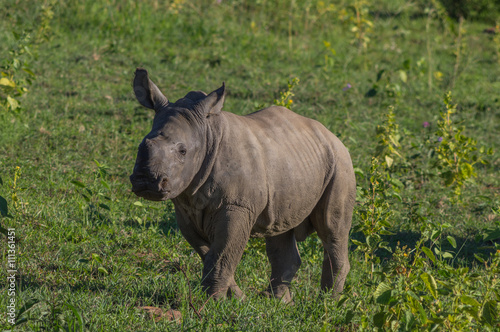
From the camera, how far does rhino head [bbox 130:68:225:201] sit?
12.6ft

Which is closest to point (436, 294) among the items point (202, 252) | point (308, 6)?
point (202, 252)

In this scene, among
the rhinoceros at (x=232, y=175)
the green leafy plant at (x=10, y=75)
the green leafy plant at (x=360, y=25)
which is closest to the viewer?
the rhinoceros at (x=232, y=175)

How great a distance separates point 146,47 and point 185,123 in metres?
6.89

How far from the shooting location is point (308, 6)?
12.4 m

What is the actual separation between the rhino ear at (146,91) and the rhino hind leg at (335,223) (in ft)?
4.71

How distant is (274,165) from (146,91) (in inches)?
39.0

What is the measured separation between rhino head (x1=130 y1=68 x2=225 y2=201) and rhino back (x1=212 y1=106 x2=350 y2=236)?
0.59 ft

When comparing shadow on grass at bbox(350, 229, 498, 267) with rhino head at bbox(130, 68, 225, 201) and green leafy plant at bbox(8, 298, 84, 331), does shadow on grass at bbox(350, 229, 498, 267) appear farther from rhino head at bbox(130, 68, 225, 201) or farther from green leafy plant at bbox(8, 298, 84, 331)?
green leafy plant at bbox(8, 298, 84, 331)

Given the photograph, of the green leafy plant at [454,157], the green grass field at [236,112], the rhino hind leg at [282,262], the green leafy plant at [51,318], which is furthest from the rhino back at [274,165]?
the green leafy plant at [454,157]

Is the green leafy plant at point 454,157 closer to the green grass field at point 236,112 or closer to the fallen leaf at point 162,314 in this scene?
the green grass field at point 236,112

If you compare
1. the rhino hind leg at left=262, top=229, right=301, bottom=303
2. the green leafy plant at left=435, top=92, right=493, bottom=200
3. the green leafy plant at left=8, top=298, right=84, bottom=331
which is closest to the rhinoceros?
the rhino hind leg at left=262, top=229, right=301, bottom=303

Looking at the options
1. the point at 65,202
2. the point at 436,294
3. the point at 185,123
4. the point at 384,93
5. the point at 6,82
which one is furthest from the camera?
the point at 384,93

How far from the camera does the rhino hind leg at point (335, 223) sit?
16.0 ft

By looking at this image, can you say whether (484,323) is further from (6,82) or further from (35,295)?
(6,82)
